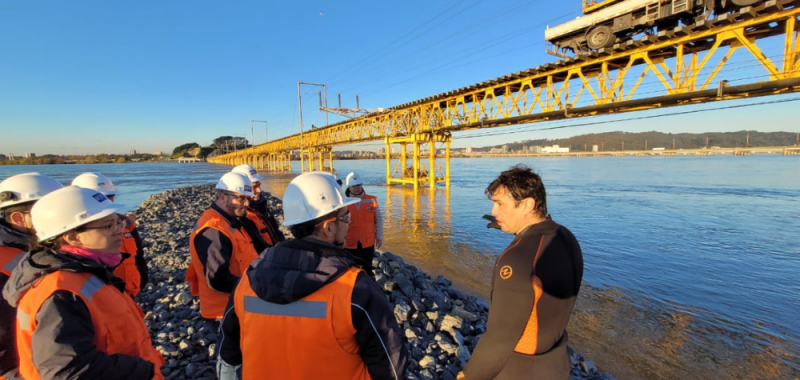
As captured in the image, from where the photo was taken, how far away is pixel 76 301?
1.59 m

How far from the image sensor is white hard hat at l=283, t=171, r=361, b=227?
1.77 metres

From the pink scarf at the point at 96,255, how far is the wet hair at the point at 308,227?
111cm

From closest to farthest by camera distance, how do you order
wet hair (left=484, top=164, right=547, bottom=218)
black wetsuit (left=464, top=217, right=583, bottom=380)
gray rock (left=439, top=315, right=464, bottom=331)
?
1. black wetsuit (left=464, top=217, right=583, bottom=380)
2. wet hair (left=484, top=164, right=547, bottom=218)
3. gray rock (left=439, top=315, right=464, bottom=331)

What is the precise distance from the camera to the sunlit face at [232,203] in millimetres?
3412

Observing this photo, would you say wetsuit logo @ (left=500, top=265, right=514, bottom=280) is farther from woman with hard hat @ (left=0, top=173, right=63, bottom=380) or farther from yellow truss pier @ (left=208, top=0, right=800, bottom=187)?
yellow truss pier @ (left=208, top=0, right=800, bottom=187)

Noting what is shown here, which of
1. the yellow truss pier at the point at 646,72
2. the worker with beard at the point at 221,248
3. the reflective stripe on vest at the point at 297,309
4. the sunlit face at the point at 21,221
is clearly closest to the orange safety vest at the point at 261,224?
the worker with beard at the point at 221,248

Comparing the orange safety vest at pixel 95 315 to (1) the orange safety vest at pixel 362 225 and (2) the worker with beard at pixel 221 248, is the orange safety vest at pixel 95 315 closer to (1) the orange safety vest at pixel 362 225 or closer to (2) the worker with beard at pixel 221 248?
(2) the worker with beard at pixel 221 248

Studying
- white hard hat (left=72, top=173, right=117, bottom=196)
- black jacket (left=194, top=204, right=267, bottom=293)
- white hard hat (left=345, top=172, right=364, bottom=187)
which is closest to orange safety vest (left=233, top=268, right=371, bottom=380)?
black jacket (left=194, top=204, right=267, bottom=293)

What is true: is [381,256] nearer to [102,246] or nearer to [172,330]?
[172,330]

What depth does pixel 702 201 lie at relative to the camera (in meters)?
18.5

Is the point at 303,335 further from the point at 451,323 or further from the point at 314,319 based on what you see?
the point at 451,323

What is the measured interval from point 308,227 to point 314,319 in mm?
497

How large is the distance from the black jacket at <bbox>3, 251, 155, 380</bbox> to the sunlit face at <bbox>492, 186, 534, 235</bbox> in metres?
2.17

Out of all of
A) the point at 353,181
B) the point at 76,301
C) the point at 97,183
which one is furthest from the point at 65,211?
the point at 353,181
